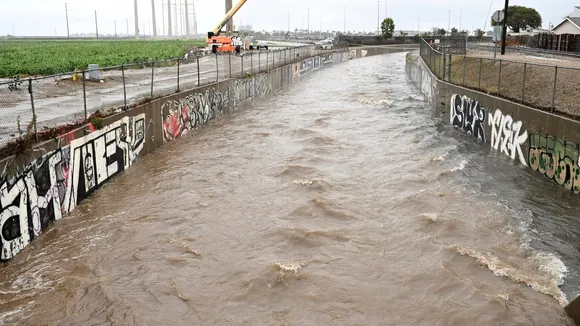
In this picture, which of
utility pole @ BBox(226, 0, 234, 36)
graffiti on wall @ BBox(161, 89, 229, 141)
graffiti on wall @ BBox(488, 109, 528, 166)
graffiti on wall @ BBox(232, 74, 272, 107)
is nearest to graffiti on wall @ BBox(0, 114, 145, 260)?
graffiti on wall @ BBox(161, 89, 229, 141)

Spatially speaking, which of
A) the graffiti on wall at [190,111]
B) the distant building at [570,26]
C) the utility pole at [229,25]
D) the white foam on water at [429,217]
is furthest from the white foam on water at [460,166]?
the utility pole at [229,25]

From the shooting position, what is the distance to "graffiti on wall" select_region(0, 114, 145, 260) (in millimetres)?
10516

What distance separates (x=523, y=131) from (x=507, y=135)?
1330mm

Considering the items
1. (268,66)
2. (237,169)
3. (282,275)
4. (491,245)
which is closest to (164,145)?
(237,169)

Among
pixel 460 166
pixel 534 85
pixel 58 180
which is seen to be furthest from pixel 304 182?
pixel 534 85

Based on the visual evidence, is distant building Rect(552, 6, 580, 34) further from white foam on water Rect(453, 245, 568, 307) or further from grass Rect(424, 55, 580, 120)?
white foam on water Rect(453, 245, 568, 307)

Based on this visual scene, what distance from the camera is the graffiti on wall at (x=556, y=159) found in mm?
14055

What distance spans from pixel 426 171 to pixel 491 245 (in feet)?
20.6

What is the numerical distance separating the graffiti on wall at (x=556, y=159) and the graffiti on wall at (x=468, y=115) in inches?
191

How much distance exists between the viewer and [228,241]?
465 inches

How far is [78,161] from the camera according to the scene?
45.0ft

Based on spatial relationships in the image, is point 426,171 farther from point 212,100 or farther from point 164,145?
point 212,100

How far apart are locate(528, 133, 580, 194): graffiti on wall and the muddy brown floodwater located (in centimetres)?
37

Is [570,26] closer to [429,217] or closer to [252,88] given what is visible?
[252,88]
